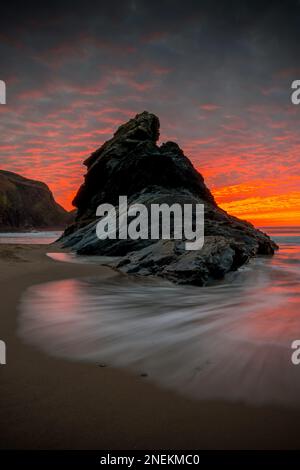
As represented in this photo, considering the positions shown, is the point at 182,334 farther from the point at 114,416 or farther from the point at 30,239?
the point at 30,239

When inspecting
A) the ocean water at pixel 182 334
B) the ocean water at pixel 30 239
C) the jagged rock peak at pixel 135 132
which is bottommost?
the ocean water at pixel 182 334

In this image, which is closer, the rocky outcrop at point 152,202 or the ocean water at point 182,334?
the ocean water at point 182,334

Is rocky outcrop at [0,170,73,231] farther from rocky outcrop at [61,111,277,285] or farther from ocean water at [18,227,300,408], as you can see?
ocean water at [18,227,300,408]

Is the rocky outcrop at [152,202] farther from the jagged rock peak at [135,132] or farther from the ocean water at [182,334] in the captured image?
the ocean water at [182,334]

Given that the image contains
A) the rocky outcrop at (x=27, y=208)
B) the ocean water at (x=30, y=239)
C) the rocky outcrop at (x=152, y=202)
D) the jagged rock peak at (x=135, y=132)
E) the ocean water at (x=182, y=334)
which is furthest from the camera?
the rocky outcrop at (x=27, y=208)

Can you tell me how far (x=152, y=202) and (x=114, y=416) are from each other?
48.1ft

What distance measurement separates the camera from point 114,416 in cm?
178

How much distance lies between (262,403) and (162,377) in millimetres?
745

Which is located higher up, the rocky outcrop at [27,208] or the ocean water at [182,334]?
the rocky outcrop at [27,208]

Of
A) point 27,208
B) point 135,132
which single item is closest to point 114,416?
point 135,132

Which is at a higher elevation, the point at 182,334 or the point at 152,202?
the point at 152,202

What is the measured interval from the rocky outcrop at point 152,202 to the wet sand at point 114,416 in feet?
16.0

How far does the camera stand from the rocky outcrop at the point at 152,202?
26.1 ft

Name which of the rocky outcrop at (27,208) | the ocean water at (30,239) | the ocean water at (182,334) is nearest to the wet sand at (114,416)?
the ocean water at (182,334)
